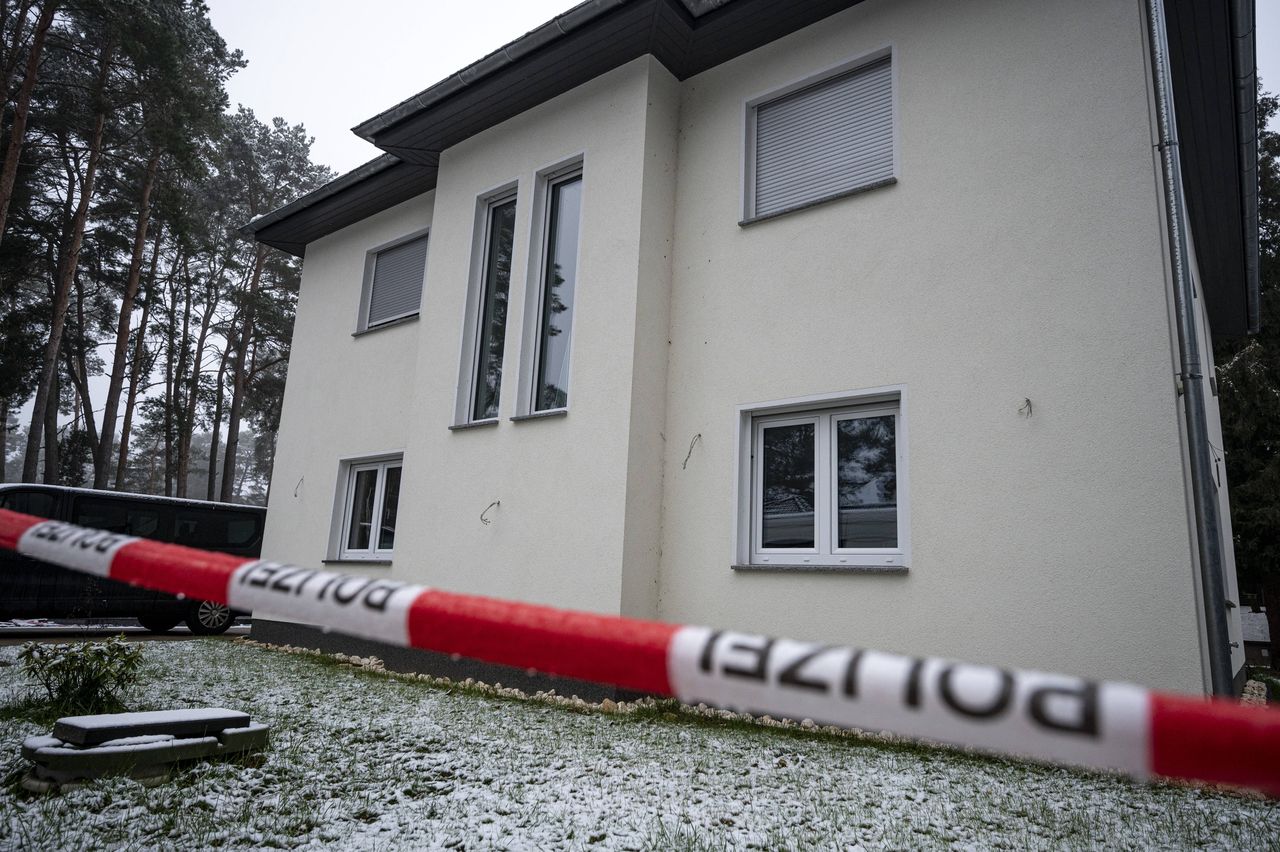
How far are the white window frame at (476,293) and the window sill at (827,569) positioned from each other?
125 inches

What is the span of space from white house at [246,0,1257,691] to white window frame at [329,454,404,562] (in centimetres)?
19

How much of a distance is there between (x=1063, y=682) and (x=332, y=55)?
4279 inches

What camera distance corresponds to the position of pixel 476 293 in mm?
8344

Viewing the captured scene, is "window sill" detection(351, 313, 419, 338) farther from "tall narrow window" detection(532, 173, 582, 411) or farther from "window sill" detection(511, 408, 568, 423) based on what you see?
"window sill" detection(511, 408, 568, 423)

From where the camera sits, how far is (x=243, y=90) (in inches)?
871

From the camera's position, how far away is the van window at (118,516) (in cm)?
1043

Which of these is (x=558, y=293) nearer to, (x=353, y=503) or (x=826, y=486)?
(x=826, y=486)

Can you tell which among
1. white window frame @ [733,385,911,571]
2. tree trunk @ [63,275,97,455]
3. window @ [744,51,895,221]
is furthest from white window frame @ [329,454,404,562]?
tree trunk @ [63,275,97,455]

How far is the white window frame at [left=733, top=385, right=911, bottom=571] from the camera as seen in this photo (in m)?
5.61

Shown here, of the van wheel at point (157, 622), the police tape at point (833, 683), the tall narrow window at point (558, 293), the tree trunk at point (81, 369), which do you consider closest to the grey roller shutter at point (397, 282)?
the tall narrow window at point (558, 293)

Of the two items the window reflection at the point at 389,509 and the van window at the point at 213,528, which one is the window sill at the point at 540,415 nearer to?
the window reflection at the point at 389,509

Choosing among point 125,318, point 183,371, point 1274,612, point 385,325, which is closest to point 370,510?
point 385,325

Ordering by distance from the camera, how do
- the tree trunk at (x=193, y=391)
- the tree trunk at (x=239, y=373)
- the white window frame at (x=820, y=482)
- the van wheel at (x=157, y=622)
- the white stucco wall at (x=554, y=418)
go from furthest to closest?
1. the tree trunk at (x=239, y=373)
2. the tree trunk at (x=193, y=391)
3. the van wheel at (x=157, y=622)
4. the white stucco wall at (x=554, y=418)
5. the white window frame at (x=820, y=482)

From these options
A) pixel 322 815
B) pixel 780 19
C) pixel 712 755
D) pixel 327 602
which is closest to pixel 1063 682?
pixel 327 602
